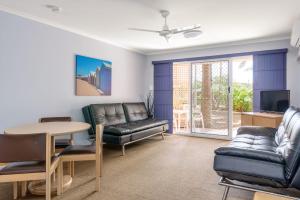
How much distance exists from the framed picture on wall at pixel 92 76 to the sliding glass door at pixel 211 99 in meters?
2.30

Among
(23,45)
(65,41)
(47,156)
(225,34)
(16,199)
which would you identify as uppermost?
(225,34)

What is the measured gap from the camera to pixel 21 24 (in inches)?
124

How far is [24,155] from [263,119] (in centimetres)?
387

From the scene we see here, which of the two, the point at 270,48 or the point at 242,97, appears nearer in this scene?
the point at 270,48

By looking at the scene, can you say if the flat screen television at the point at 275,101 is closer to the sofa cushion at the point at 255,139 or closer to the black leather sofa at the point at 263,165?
the sofa cushion at the point at 255,139

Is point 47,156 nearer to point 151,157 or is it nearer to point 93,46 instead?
point 151,157

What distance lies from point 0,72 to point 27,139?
1.71m

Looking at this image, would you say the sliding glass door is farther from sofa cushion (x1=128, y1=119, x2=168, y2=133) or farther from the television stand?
sofa cushion (x1=128, y1=119, x2=168, y2=133)

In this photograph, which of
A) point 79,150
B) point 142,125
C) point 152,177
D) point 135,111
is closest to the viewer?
point 79,150

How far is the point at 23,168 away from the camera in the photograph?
6.02 ft

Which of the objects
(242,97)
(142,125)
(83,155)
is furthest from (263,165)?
(242,97)

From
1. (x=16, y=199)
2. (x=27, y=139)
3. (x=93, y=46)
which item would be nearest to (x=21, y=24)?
(x=93, y=46)

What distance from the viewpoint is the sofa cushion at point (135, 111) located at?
190 inches

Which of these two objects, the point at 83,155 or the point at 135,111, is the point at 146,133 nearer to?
the point at 135,111
